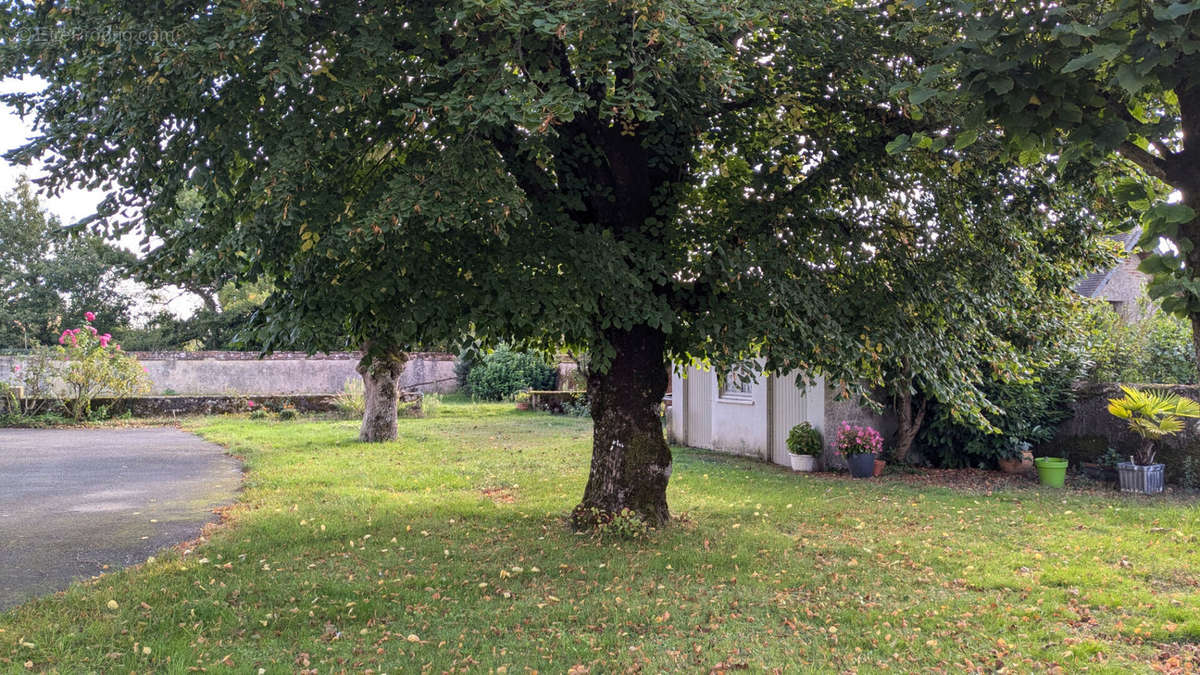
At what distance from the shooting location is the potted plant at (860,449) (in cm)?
1183

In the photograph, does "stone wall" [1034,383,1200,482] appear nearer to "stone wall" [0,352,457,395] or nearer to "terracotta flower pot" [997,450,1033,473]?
"terracotta flower pot" [997,450,1033,473]

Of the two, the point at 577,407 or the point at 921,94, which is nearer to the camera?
the point at 921,94

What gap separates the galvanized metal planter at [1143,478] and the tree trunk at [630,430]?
710cm

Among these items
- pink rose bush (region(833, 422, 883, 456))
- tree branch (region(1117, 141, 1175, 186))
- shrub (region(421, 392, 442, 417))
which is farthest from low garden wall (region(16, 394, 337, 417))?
tree branch (region(1117, 141, 1175, 186))

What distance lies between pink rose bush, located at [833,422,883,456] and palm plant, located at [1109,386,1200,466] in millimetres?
3151

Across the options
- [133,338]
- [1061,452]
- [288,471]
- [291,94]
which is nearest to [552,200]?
[291,94]

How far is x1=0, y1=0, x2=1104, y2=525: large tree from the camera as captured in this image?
4949mm

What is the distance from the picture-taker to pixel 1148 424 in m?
10.3

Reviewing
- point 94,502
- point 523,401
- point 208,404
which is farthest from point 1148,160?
point 208,404

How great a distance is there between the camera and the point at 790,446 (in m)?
12.5

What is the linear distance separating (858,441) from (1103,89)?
927 cm

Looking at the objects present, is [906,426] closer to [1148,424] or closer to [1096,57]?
[1148,424]

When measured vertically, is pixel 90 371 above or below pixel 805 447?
above

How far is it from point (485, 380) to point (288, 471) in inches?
651
